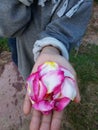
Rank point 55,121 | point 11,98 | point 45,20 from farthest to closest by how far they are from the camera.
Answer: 1. point 11,98
2. point 45,20
3. point 55,121

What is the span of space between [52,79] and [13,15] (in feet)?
0.93

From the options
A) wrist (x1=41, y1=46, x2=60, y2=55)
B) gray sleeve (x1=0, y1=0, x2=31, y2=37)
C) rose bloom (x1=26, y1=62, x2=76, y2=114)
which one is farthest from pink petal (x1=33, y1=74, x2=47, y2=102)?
gray sleeve (x1=0, y1=0, x2=31, y2=37)

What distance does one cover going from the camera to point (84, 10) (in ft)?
3.41

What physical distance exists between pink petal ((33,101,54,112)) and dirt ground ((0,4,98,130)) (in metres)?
0.85

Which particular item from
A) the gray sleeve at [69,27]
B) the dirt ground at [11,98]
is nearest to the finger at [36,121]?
the gray sleeve at [69,27]

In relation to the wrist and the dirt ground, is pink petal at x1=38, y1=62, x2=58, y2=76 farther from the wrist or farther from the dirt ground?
the dirt ground

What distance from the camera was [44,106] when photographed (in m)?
0.82

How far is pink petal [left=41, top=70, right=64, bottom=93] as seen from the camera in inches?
32.7

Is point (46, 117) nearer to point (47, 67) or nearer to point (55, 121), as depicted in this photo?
point (55, 121)

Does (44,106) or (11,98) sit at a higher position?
(44,106)

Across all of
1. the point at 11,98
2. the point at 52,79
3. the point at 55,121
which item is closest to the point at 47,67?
the point at 52,79

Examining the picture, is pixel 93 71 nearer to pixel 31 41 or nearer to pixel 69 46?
pixel 31 41

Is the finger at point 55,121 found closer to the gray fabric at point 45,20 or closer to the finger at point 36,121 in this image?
the finger at point 36,121

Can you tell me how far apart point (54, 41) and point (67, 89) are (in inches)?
7.1
